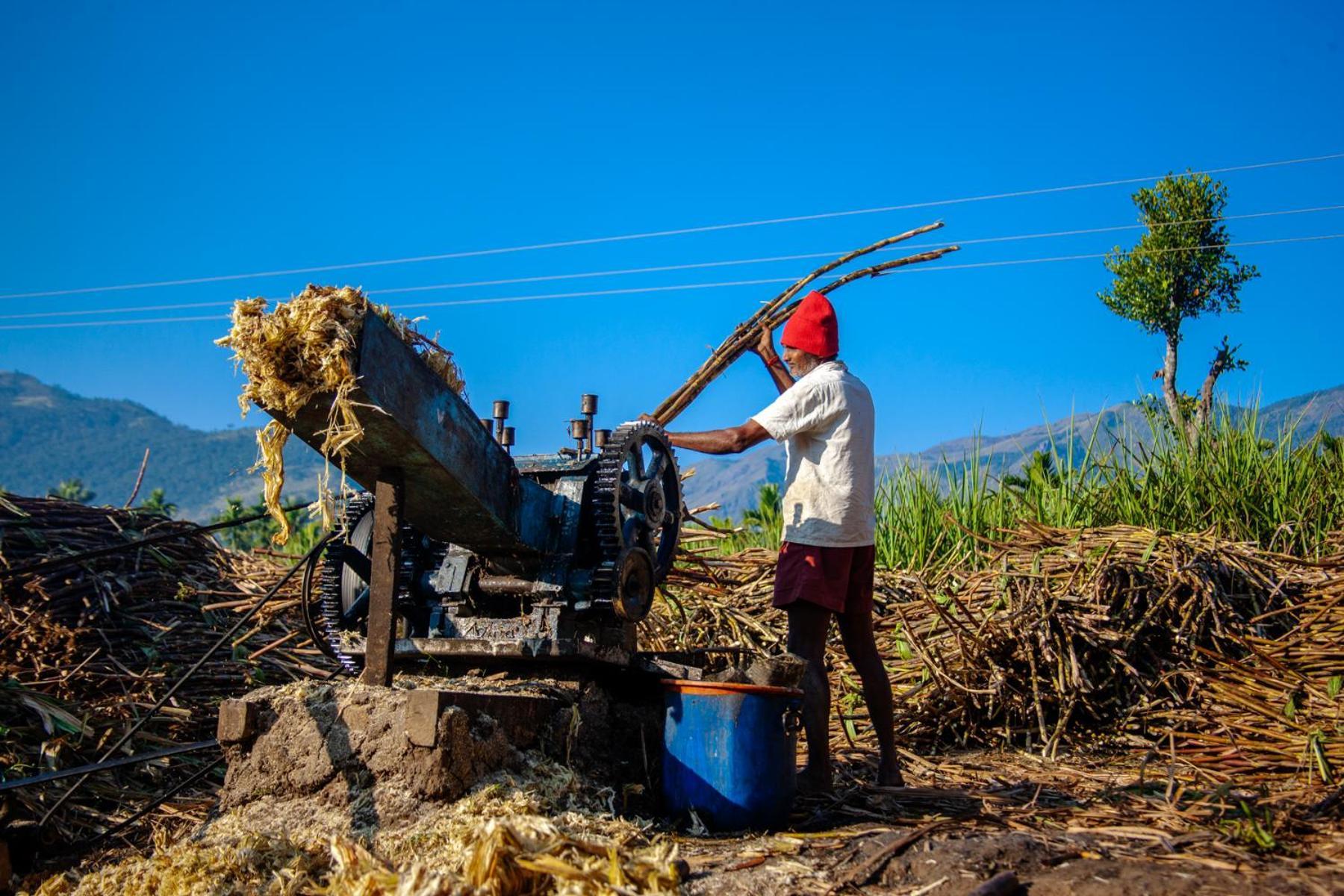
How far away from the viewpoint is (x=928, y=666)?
21.6ft

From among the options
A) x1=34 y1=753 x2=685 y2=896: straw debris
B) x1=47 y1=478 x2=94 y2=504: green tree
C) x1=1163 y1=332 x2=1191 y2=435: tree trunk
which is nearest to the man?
x1=34 y1=753 x2=685 y2=896: straw debris

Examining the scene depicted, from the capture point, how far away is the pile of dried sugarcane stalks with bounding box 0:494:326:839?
5.52 meters

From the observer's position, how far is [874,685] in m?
5.17

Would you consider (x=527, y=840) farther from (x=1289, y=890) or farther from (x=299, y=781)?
(x=1289, y=890)

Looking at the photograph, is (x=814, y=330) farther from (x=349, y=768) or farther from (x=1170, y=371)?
(x=1170, y=371)

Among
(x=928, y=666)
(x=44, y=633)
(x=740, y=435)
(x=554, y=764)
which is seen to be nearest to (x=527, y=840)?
(x=554, y=764)

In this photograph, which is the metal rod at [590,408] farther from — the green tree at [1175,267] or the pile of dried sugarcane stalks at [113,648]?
the green tree at [1175,267]

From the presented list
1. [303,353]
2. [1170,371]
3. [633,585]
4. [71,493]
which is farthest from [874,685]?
[71,493]

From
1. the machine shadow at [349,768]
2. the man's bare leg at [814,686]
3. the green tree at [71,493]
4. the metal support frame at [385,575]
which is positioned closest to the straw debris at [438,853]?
the machine shadow at [349,768]

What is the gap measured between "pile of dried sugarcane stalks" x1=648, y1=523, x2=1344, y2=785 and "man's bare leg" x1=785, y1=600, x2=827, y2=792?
1.47m

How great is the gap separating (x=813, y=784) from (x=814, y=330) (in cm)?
204

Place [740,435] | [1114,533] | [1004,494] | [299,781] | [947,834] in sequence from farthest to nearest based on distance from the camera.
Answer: [1004,494] → [1114,533] → [740,435] → [299,781] → [947,834]

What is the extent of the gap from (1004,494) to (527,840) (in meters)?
6.14

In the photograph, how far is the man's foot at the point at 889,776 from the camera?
5.16 meters
